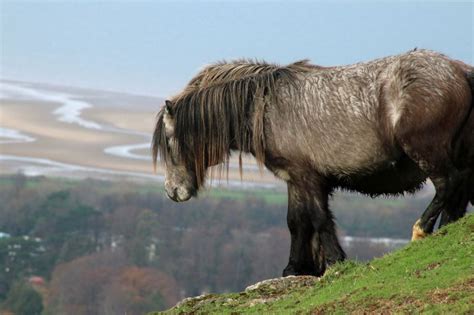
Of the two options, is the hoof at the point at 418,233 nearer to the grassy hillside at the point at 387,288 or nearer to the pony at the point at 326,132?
the pony at the point at 326,132

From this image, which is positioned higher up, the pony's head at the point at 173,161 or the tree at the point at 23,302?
the pony's head at the point at 173,161

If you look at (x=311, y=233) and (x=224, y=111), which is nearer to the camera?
(x=311, y=233)

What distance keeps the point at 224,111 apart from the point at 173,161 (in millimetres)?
951

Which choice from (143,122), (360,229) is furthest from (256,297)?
(143,122)

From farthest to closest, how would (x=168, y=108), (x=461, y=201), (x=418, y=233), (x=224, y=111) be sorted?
(x=168, y=108), (x=224, y=111), (x=461, y=201), (x=418, y=233)

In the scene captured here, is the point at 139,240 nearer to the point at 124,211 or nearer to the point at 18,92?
the point at 124,211

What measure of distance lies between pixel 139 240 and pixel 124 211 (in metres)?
7.42

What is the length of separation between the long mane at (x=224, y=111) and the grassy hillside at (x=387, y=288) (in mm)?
1730

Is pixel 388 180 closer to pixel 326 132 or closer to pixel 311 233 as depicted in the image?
pixel 326 132

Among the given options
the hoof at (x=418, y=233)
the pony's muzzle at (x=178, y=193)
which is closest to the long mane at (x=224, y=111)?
the pony's muzzle at (x=178, y=193)

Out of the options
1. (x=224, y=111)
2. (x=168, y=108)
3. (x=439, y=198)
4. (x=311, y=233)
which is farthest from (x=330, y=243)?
(x=168, y=108)

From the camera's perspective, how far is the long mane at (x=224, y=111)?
14.5 metres

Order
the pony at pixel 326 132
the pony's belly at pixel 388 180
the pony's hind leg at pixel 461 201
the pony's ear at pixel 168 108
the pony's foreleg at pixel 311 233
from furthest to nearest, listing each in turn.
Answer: the pony's ear at pixel 168 108, the pony's foreleg at pixel 311 233, the pony's belly at pixel 388 180, the pony's hind leg at pixel 461 201, the pony at pixel 326 132

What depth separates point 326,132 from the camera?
46.2 feet
